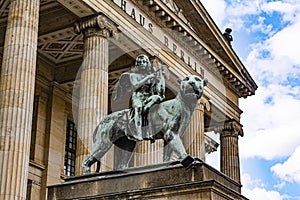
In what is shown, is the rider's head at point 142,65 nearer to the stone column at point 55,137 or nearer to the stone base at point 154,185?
the stone base at point 154,185

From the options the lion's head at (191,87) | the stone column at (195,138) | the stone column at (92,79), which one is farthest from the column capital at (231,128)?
the lion's head at (191,87)

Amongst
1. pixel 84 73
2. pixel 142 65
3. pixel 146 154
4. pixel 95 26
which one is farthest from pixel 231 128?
pixel 142 65

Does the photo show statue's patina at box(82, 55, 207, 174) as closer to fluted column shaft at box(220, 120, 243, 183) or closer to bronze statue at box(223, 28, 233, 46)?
fluted column shaft at box(220, 120, 243, 183)

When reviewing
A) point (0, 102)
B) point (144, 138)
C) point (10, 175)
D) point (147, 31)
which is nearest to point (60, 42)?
point (147, 31)

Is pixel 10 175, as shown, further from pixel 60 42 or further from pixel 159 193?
pixel 60 42

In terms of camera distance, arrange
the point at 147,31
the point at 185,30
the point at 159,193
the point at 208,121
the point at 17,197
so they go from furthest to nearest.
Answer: the point at 208,121
the point at 185,30
the point at 147,31
the point at 17,197
the point at 159,193

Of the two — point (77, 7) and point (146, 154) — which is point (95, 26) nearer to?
point (77, 7)

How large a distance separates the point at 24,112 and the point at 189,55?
15.5 metres

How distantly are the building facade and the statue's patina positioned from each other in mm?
6134

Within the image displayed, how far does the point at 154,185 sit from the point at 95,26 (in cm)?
1381

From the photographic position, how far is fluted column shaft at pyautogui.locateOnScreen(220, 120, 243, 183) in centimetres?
3719

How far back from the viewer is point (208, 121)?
1543 inches

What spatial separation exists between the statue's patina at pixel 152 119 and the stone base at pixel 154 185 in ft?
2.03

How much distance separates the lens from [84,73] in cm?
2375
